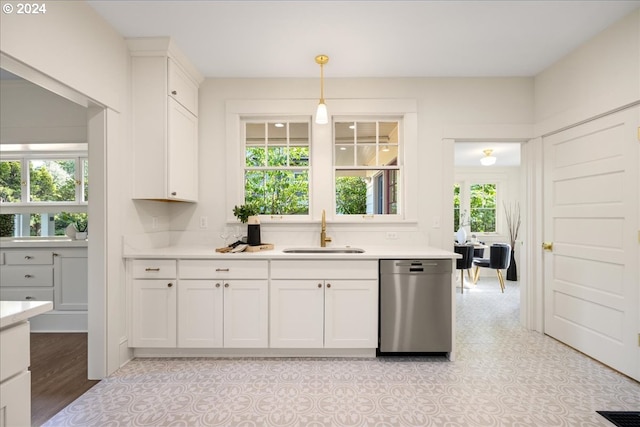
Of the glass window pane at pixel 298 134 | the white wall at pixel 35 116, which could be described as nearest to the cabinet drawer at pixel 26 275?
the white wall at pixel 35 116

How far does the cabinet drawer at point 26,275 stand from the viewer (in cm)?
311

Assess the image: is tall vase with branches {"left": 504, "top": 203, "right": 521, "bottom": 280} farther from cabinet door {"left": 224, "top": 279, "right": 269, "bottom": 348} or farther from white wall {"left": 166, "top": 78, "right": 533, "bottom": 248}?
cabinet door {"left": 224, "top": 279, "right": 269, "bottom": 348}

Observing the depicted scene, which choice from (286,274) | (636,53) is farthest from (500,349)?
(636,53)

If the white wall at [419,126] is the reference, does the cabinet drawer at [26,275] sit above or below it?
below

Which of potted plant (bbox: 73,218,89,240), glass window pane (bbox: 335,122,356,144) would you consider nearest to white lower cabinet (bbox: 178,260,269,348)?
potted plant (bbox: 73,218,89,240)

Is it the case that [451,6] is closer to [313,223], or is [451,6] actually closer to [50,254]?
[313,223]

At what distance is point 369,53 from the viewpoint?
8.95 feet

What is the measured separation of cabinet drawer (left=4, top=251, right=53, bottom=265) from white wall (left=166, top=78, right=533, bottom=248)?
131 cm

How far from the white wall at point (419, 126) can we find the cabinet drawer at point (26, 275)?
1.37 meters

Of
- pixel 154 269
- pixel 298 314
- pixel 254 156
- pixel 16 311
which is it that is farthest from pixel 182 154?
pixel 16 311

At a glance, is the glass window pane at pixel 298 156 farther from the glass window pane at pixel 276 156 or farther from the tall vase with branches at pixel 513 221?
the tall vase with branches at pixel 513 221

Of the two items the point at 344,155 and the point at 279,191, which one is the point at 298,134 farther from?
the point at 279,191

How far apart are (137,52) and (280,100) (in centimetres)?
130

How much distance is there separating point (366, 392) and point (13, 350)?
190cm
